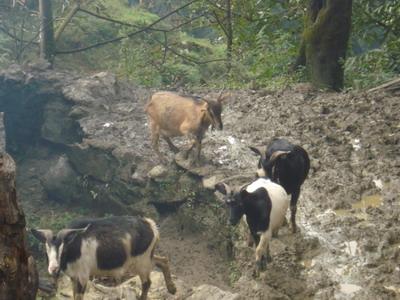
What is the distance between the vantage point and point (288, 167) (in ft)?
24.2

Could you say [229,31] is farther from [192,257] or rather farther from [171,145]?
[192,257]

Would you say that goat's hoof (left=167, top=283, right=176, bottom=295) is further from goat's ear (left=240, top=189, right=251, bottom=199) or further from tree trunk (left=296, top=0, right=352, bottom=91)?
tree trunk (left=296, top=0, right=352, bottom=91)

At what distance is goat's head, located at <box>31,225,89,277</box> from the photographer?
19.0 feet

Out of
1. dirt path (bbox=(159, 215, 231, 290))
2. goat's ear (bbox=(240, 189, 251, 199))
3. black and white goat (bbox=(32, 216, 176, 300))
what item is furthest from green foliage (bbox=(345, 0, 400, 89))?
black and white goat (bbox=(32, 216, 176, 300))

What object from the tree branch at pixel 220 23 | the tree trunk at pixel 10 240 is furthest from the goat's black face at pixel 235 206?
the tree branch at pixel 220 23

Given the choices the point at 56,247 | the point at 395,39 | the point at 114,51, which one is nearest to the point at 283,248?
the point at 56,247

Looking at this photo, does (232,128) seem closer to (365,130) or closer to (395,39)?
(365,130)

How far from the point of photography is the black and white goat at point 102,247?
6.01 meters

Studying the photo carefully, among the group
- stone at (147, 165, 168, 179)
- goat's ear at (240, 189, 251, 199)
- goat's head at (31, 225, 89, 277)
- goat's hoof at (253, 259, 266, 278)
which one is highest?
goat's ear at (240, 189, 251, 199)

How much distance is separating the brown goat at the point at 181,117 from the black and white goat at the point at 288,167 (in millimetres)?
1551

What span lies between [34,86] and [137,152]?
3639 millimetres

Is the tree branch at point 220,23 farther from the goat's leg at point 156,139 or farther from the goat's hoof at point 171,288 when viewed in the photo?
the goat's hoof at point 171,288

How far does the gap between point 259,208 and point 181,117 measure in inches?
132

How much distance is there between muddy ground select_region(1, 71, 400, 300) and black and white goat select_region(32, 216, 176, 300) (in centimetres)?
82
